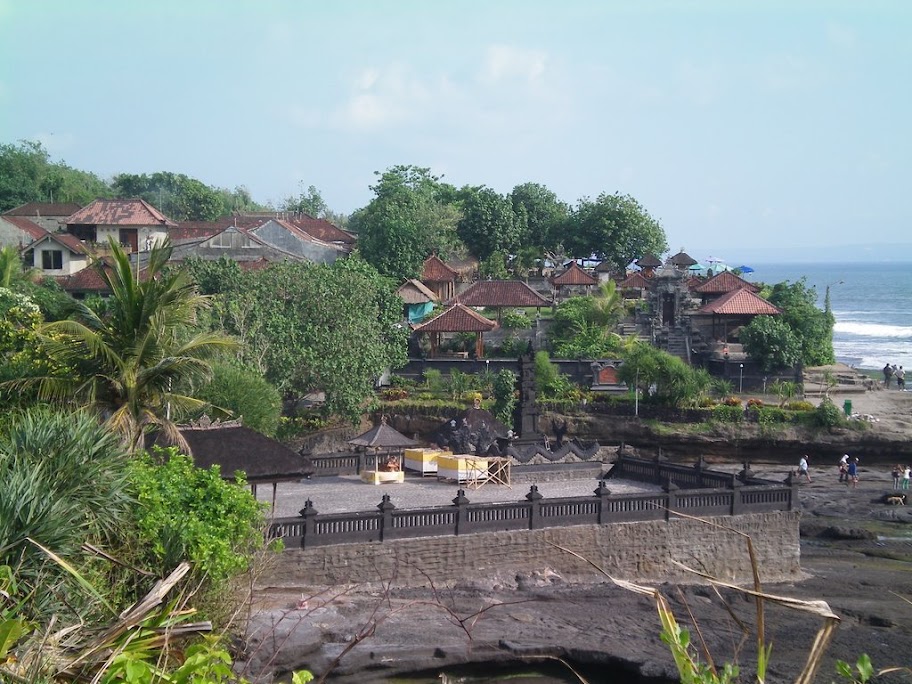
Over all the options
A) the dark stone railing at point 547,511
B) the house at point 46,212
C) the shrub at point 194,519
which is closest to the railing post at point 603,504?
the dark stone railing at point 547,511

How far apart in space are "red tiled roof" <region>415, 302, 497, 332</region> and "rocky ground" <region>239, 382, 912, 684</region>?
23350mm

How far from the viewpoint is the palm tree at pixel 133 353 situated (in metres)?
17.3

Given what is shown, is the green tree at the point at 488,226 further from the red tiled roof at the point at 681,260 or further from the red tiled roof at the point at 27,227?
the red tiled roof at the point at 27,227

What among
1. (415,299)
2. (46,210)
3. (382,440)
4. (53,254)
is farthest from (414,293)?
(46,210)

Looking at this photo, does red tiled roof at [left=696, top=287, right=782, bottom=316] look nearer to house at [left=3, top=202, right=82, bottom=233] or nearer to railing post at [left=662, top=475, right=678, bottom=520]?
railing post at [left=662, top=475, right=678, bottom=520]

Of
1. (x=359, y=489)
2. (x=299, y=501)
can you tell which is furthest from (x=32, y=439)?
(x=359, y=489)

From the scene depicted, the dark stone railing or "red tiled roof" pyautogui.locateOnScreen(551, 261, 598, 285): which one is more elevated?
"red tiled roof" pyautogui.locateOnScreen(551, 261, 598, 285)

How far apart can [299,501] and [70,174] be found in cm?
7502

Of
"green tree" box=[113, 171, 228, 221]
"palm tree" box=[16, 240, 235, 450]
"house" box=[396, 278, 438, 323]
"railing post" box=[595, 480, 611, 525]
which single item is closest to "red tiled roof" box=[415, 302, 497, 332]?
"house" box=[396, 278, 438, 323]

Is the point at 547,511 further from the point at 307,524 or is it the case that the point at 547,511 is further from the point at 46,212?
the point at 46,212

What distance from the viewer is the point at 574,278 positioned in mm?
57906

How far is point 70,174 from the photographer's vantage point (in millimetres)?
89875

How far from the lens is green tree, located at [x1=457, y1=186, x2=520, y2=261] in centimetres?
6612

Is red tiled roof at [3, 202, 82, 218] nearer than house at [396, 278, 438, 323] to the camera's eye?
No
